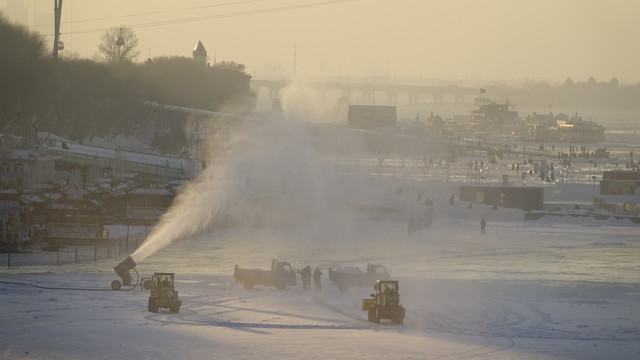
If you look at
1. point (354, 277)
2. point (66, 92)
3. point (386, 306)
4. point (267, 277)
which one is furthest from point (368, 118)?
point (386, 306)

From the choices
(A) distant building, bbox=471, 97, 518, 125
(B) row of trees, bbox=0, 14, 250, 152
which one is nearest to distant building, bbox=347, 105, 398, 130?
(A) distant building, bbox=471, 97, 518, 125

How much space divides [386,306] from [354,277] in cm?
427

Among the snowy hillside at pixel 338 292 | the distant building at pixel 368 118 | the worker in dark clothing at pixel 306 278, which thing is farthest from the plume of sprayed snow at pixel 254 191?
the distant building at pixel 368 118

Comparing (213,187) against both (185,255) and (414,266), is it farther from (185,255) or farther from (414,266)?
(414,266)

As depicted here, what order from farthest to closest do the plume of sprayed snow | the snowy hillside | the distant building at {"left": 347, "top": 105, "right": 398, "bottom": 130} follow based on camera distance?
1. the distant building at {"left": 347, "top": 105, "right": 398, "bottom": 130}
2. the plume of sprayed snow
3. the snowy hillside

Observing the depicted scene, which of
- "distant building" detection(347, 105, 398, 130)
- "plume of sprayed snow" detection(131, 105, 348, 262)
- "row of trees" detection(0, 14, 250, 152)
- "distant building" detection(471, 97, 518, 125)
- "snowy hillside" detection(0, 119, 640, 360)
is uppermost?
"distant building" detection(471, 97, 518, 125)

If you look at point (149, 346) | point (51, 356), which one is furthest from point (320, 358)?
point (51, 356)

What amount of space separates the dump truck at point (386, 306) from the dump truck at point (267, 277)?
12.9 feet

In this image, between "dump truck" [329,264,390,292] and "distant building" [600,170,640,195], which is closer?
"dump truck" [329,264,390,292]

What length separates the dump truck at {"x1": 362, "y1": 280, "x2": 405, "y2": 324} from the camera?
19.2 m

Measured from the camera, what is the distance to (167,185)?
3944 cm

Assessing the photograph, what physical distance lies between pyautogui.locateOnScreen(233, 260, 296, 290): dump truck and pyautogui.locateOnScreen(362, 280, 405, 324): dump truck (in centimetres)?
393

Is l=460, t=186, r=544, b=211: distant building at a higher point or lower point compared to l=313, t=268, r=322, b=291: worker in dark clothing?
higher

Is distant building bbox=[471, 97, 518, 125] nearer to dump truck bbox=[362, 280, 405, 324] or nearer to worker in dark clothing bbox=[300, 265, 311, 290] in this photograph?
worker in dark clothing bbox=[300, 265, 311, 290]
